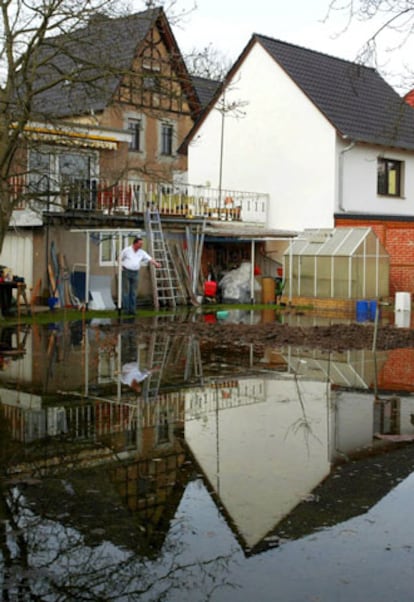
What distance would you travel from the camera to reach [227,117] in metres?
33.5

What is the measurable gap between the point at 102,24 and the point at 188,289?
33.4 feet

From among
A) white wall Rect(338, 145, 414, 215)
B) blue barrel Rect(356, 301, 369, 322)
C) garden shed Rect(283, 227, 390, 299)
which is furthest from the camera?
white wall Rect(338, 145, 414, 215)

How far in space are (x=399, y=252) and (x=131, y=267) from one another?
10.8 meters

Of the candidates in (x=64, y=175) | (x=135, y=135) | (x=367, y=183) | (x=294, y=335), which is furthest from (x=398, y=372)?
(x=135, y=135)

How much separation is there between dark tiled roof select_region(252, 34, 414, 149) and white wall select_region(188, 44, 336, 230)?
1.14ft

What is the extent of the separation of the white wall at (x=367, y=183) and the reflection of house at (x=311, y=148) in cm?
4

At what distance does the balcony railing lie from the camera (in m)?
21.0

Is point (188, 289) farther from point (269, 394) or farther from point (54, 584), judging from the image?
point (54, 584)

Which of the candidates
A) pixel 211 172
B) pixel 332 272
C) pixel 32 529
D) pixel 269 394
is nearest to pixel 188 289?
pixel 332 272

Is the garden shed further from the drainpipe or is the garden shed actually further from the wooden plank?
the wooden plank

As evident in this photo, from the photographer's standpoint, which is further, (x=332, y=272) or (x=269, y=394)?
(x=332, y=272)

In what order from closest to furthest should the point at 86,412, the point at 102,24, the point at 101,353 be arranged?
the point at 86,412 < the point at 101,353 < the point at 102,24

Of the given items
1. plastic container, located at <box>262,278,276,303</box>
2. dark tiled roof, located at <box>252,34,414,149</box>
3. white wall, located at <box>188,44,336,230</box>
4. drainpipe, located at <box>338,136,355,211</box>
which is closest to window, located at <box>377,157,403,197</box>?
dark tiled roof, located at <box>252,34,414,149</box>

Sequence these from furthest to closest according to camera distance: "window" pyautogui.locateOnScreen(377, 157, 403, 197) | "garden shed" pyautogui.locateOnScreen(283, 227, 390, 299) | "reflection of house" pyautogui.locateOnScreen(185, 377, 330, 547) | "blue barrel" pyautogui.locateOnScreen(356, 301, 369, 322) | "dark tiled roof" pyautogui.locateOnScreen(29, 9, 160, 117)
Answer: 1. "window" pyautogui.locateOnScreen(377, 157, 403, 197)
2. "garden shed" pyautogui.locateOnScreen(283, 227, 390, 299)
3. "blue barrel" pyautogui.locateOnScreen(356, 301, 369, 322)
4. "dark tiled roof" pyautogui.locateOnScreen(29, 9, 160, 117)
5. "reflection of house" pyautogui.locateOnScreen(185, 377, 330, 547)
